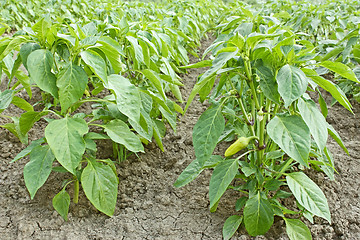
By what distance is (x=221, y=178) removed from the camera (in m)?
1.62

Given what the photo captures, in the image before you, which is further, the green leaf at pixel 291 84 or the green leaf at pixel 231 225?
the green leaf at pixel 231 225

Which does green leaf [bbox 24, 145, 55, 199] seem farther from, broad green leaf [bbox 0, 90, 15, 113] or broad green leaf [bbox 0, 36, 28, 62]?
broad green leaf [bbox 0, 36, 28, 62]

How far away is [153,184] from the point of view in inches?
90.3

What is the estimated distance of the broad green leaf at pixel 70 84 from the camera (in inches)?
59.7

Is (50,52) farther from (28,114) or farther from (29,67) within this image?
(28,114)

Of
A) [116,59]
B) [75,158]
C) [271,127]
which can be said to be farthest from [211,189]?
[116,59]

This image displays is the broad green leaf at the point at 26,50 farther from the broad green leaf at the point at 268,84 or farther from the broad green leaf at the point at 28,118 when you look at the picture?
the broad green leaf at the point at 268,84

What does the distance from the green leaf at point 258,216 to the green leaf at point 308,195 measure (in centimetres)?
17

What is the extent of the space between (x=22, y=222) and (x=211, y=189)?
114cm

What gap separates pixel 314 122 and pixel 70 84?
1166 mm

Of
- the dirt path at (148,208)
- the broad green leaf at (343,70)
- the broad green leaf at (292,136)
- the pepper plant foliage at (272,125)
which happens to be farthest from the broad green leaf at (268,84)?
the dirt path at (148,208)

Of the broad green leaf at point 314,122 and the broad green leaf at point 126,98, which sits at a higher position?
the broad green leaf at point 126,98

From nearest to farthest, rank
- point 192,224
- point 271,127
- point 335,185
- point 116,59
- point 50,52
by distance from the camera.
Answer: point 271,127 < point 50,52 < point 116,59 < point 192,224 < point 335,185

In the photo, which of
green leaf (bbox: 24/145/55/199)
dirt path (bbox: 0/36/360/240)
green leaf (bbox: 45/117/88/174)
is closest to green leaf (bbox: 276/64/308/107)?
dirt path (bbox: 0/36/360/240)
